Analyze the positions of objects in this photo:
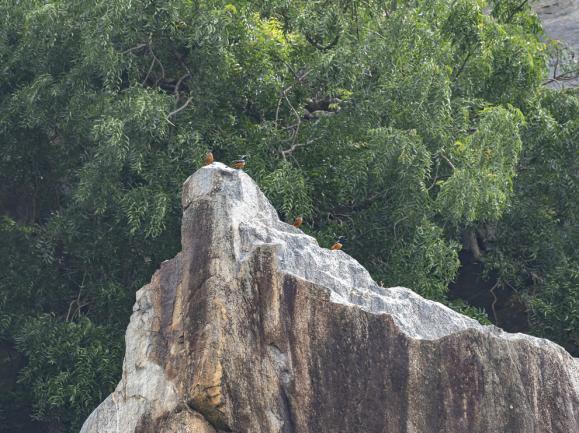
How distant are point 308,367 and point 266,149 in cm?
566

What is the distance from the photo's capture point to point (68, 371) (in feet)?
57.8

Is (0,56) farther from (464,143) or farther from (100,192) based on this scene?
(464,143)

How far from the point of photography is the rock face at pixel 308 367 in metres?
12.8

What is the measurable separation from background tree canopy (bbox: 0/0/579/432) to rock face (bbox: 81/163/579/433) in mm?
3751

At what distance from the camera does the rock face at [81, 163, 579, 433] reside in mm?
12805

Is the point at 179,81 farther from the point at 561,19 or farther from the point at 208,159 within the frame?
the point at 561,19

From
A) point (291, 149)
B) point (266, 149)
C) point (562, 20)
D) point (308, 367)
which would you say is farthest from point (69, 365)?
point (562, 20)

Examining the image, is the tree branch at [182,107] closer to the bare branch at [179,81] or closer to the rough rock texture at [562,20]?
the bare branch at [179,81]

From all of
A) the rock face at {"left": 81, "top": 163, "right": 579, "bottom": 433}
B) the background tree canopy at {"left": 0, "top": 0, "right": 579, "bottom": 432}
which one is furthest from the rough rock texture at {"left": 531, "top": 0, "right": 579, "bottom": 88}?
the rock face at {"left": 81, "top": 163, "right": 579, "bottom": 433}

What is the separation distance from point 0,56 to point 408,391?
9.17m

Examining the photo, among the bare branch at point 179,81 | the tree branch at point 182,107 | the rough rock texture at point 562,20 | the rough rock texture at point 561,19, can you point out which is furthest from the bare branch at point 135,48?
the rough rock texture at point 561,19

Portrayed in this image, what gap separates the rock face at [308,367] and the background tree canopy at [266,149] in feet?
12.3

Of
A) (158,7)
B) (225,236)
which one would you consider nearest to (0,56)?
(158,7)

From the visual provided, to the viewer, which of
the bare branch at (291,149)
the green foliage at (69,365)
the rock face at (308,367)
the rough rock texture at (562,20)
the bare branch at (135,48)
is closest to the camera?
the rock face at (308,367)
